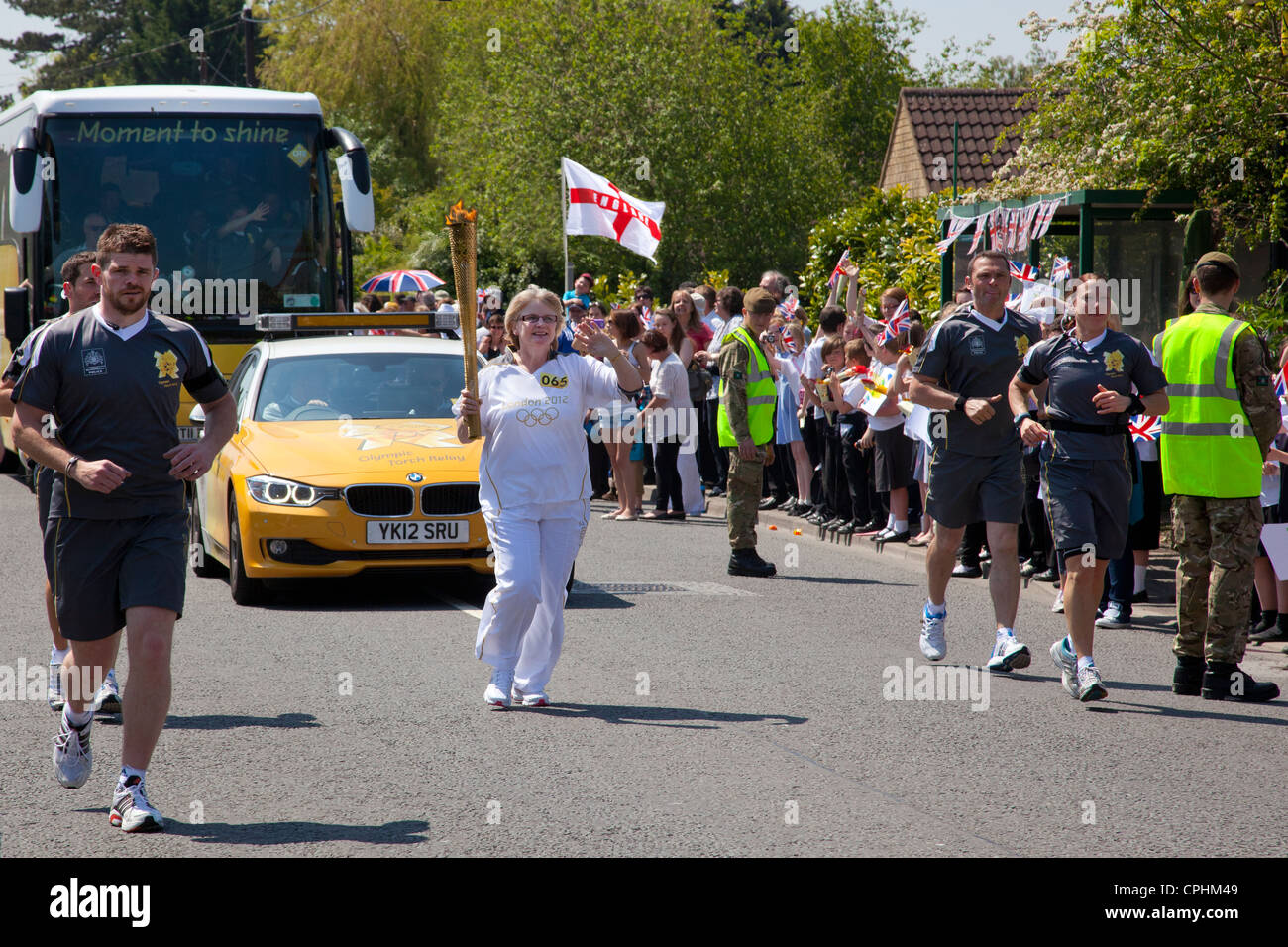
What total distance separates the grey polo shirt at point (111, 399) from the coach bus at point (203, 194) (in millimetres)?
9637

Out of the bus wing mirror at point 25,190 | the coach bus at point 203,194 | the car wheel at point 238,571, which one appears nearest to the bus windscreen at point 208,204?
the coach bus at point 203,194

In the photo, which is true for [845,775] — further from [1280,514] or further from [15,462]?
[15,462]

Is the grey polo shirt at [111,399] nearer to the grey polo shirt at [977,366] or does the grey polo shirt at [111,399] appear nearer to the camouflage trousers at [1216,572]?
the grey polo shirt at [977,366]

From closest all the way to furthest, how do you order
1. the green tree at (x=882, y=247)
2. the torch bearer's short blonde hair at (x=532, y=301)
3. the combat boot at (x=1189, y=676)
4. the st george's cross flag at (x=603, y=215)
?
the torch bearer's short blonde hair at (x=532, y=301)
the combat boot at (x=1189, y=676)
the st george's cross flag at (x=603, y=215)
the green tree at (x=882, y=247)

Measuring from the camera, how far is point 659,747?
6.78 meters

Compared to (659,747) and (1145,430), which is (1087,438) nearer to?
(659,747)

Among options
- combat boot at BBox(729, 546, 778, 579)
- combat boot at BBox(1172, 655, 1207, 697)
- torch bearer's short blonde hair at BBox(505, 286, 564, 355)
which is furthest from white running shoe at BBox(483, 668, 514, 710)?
combat boot at BBox(729, 546, 778, 579)

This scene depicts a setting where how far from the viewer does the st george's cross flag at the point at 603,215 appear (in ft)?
64.7

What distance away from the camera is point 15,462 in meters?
21.8

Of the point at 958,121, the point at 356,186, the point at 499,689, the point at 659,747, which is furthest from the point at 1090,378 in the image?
the point at 958,121

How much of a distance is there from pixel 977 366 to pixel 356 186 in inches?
336
